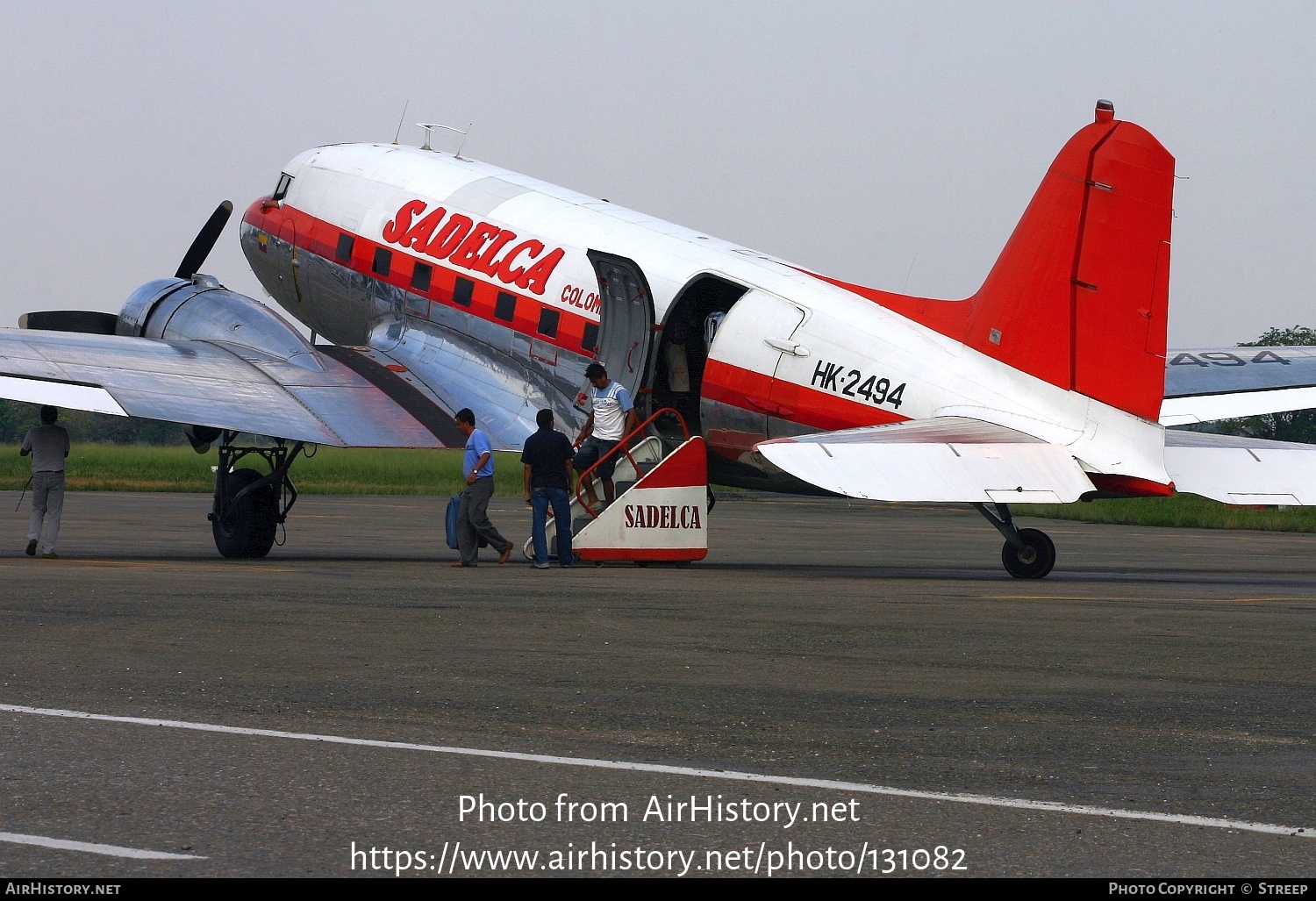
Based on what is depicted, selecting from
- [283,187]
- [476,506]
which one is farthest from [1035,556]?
[283,187]

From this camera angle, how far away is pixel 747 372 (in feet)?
58.0

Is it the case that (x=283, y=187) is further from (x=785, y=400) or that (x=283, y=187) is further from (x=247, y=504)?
(x=785, y=400)

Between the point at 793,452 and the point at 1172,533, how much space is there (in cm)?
1971

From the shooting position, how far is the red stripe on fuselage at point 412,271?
65.3 feet

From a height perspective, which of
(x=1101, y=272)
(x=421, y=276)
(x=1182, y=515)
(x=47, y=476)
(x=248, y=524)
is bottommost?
(x=248, y=524)

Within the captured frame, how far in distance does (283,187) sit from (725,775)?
19.4 m

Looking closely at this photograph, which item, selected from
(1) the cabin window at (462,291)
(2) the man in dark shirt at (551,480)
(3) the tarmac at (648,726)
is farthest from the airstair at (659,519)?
(1) the cabin window at (462,291)

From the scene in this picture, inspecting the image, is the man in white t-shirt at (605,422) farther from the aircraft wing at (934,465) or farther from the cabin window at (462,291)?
the aircraft wing at (934,465)

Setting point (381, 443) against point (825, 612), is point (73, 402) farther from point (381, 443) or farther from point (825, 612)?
point (825, 612)

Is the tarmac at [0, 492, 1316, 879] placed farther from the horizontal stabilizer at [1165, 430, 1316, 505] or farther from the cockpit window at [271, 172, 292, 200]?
the cockpit window at [271, 172, 292, 200]

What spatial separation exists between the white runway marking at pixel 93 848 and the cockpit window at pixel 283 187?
19.7m

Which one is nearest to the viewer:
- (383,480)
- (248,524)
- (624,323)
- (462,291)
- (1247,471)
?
(1247,471)

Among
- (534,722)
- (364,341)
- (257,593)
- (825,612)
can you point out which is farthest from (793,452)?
(364,341)

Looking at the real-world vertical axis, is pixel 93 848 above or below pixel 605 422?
below
